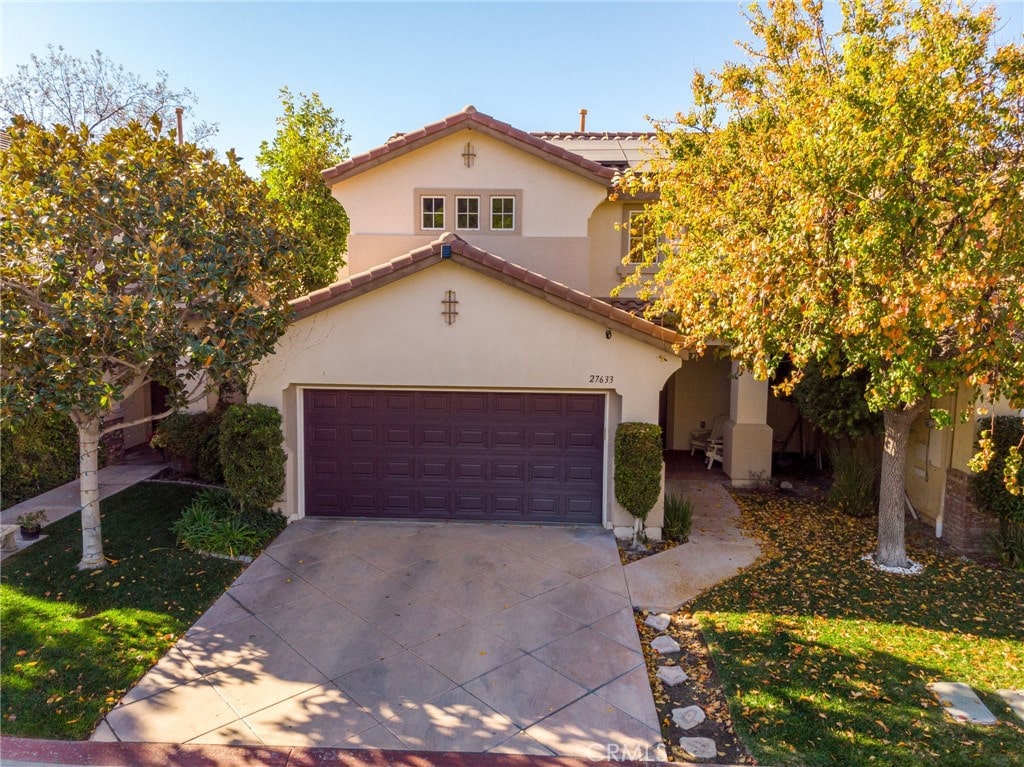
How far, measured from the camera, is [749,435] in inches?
546

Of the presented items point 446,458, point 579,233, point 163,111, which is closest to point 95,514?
point 446,458

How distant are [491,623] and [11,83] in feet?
82.6

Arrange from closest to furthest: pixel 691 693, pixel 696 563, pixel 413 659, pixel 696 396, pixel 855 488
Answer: pixel 691 693 < pixel 413 659 < pixel 696 563 < pixel 855 488 < pixel 696 396

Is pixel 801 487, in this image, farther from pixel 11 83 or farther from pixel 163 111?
pixel 11 83

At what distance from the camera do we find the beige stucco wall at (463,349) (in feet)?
34.7

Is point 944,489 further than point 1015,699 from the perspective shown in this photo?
Yes

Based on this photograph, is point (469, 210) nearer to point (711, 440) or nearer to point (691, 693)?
point (711, 440)

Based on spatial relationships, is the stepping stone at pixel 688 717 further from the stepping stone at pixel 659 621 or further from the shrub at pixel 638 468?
the shrub at pixel 638 468

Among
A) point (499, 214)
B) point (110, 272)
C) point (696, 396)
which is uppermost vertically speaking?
point (499, 214)

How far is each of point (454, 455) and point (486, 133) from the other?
7160 millimetres

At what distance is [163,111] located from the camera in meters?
23.2

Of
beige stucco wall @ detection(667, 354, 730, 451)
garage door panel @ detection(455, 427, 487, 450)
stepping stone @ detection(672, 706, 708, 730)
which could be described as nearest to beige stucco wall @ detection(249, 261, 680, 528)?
garage door panel @ detection(455, 427, 487, 450)

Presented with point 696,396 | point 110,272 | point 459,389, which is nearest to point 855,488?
point 696,396

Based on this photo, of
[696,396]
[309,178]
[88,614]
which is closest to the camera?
[88,614]
